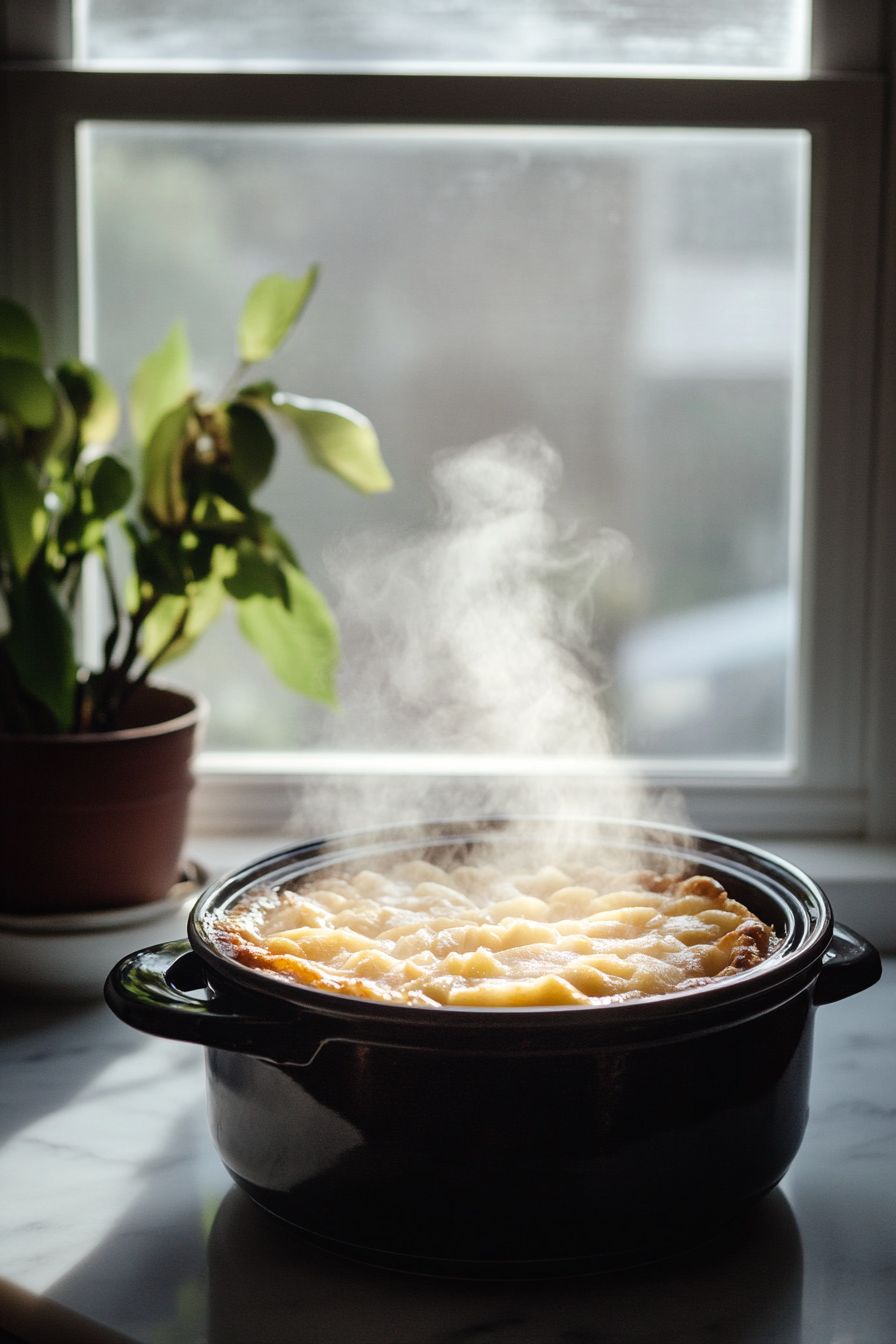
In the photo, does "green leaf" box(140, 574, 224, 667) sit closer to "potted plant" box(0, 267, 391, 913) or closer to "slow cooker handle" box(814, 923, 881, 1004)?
"potted plant" box(0, 267, 391, 913)

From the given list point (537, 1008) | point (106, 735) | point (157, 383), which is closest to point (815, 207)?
point (157, 383)

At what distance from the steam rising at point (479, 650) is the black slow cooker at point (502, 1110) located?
737 mm

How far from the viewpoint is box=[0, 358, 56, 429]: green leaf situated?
3.57ft

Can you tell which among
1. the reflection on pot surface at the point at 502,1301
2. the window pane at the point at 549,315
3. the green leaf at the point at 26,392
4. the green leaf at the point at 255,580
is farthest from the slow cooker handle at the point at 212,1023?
the window pane at the point at 549,315

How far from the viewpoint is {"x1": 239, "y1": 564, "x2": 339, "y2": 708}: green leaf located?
1238mm

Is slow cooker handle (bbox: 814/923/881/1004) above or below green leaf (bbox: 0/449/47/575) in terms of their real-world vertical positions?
below

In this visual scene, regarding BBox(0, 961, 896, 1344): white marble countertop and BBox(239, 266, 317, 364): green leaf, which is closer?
BBox(0, 961, 896, 1344): white marble countertop

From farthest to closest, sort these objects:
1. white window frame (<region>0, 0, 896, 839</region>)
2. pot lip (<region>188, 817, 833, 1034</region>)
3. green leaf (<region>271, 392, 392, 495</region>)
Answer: white window frame (<region>0, 0, 896, 839</region>), green leaf (<region>271, 392, 392, 495</region>), pot lip (<region>188, 817, 833, 1034</region>)

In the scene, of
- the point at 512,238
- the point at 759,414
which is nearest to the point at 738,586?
the point at 759,414

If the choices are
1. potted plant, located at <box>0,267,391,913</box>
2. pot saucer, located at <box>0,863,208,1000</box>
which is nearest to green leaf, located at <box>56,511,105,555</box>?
potted plant, located at <box>0,267,391,913</box>

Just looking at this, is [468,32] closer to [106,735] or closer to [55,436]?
[55,436]

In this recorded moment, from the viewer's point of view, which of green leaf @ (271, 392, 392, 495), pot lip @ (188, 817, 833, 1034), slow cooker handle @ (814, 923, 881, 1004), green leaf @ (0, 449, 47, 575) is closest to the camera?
pot lip @ (188, 817, 833, 1034)

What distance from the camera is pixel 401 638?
1494 mm

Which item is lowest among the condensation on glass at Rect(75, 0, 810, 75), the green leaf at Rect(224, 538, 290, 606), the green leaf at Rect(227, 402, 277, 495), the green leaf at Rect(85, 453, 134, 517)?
the green leaf at Rect(224, 538, 290, 606)
